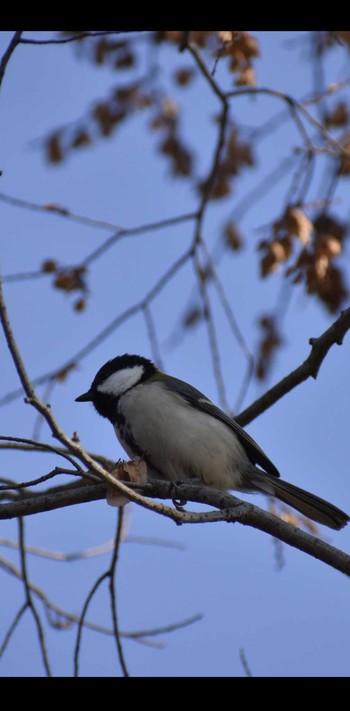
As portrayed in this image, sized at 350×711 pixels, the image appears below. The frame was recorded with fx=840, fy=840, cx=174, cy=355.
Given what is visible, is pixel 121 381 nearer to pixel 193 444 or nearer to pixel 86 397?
pixel 86 397

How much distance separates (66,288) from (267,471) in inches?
97.7

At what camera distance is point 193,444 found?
15.4 feet

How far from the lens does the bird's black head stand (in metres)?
5.25

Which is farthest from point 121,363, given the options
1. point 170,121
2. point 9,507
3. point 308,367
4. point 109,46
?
point 170,121

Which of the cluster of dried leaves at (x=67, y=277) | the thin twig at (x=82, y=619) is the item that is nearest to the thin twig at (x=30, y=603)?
the thin twig at (x=82, y=619)

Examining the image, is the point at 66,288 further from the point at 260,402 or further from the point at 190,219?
the point at 260,402

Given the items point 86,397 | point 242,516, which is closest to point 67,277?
point 86,397

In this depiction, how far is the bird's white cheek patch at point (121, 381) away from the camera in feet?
17.3

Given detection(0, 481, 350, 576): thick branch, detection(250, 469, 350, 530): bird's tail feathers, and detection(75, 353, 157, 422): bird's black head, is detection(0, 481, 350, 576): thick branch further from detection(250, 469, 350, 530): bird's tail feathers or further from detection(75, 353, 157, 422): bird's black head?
detection(75, 353, 157, 422): bird's black head

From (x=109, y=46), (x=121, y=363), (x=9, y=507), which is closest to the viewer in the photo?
(x=9, y=507)

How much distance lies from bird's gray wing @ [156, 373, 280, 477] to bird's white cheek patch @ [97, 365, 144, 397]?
0.77ft

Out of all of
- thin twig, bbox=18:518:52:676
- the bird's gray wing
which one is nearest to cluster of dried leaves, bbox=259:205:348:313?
the bird's gray wing
